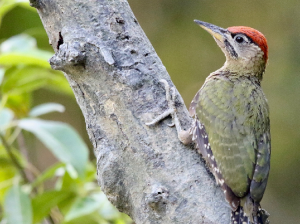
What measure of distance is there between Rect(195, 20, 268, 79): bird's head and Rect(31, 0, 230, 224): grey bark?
0.91 metres

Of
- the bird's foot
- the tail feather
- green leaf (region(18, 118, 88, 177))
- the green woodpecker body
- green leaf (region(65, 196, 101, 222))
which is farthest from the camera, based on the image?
green leaf (region(65, 196, 101, 222))

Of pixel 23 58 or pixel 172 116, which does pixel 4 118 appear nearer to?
pixel 23 58

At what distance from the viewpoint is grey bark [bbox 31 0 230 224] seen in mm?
1543

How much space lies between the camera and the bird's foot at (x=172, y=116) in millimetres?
1646

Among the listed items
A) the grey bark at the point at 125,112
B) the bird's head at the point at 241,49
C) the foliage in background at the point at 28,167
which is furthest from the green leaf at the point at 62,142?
the bird's head at the point at 241,49

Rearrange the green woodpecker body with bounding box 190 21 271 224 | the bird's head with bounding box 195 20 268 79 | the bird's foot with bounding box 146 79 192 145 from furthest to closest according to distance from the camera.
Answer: the bird's head with bounding box 195 20 268 79 < the green woodpecker body with bounding box 190 21 271 224 < the bird's foot with bounding box 146 79 192 145

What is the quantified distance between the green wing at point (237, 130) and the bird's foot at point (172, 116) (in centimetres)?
29

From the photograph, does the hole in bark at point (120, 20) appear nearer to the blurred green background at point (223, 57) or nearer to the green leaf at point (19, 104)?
the green leaf at point (19, 104)

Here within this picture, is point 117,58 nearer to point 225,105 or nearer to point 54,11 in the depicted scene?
point 54,11

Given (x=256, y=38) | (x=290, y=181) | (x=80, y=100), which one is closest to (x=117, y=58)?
(x=80, y=100)

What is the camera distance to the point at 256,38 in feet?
7.87

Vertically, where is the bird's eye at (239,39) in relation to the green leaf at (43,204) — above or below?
above

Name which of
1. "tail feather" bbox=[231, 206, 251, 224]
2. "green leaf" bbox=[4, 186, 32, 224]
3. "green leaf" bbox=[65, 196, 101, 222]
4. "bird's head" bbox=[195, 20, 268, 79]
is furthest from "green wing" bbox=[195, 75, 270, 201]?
"green leaf" bbox=[4, 186, 32, 224]

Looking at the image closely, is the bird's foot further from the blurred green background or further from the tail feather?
the blurred green background
